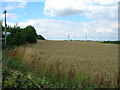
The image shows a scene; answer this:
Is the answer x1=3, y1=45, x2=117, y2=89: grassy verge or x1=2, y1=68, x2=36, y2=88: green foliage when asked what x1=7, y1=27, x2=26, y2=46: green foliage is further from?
x1=2, y1=68, x2=36, y2=88: green foliage

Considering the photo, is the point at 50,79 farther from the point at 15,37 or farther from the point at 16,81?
the point at 15,37

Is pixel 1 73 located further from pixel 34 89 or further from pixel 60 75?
pixel 60 75

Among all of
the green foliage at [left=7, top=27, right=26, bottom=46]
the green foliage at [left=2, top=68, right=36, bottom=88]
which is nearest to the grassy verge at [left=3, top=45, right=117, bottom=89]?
the green foliage at [left=2, top=68, right=36, bottom=88]

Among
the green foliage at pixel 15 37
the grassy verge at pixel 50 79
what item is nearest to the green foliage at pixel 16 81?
the grassy verge at pixel 50 79

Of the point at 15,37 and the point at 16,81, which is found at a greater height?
the point at 15,37

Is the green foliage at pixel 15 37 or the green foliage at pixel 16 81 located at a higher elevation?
the green foliage at pixel 15 37

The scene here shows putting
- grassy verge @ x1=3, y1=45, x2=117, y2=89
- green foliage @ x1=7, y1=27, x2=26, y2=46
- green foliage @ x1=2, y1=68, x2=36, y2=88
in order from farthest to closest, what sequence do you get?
green foliage @ x1=7, y1=27, x2=26, y2=46
grassy verge @ x1=3, y1=45, x2=117, y2=89
green foliage @ x1=2, y1=68, x2=36, y2=88

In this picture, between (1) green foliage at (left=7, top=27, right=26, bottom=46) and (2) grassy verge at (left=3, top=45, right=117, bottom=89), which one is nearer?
(2) grassy verge at (left=3, top=45, right=117, bottom=89)

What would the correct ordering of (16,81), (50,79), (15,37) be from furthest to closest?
(15,37) < (50,79) < (16,81)

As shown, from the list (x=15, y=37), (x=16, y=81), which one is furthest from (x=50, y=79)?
(x=15, y=37)

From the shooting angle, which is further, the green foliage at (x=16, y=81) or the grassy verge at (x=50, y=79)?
the grassy verge at (x=50, y=79)

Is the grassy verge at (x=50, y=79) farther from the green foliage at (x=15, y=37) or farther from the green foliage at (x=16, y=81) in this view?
the green foliage at (x=15, y=37)

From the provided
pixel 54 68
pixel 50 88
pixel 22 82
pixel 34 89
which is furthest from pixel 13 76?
pixel 54 68

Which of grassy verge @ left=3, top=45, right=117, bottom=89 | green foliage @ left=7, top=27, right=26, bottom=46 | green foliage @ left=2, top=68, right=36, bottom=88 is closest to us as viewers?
green foliage @ left=2, top=68, right=36, bottom=88
